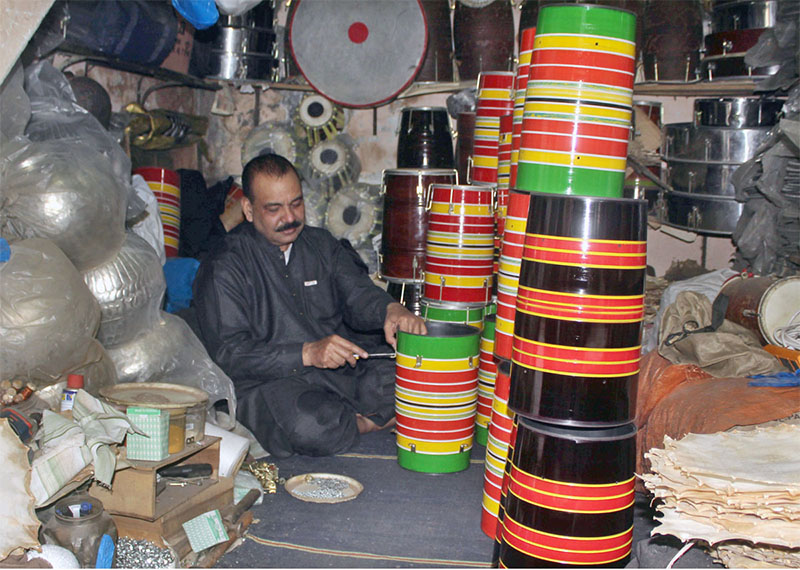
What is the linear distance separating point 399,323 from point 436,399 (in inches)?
17.6

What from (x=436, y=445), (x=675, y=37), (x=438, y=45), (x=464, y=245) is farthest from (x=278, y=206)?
(x=675, y=37)

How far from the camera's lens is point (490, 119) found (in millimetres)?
4473

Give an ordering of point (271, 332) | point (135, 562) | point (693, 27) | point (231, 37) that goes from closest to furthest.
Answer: point (135, 562) < point (271, 332) < point (693, 27) < point (231, 37)

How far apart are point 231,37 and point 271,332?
301cm

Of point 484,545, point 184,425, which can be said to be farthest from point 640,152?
point 184,425

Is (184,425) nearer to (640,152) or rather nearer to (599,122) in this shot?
(599,122)

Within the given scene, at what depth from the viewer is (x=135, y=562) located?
7.70 ft

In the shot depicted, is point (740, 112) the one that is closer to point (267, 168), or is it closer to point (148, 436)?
point (267, 168)

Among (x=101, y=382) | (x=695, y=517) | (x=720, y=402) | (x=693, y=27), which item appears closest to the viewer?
(x=695, y=517)

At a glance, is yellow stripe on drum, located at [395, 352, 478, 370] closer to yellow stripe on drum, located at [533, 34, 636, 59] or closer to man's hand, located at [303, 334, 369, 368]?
man's hand, located at [303, 334, 369, 368]

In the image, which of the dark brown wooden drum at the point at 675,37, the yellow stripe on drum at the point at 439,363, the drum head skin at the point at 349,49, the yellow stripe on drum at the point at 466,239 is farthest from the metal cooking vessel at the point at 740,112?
the yellow stripe on drum at the point at 439,363

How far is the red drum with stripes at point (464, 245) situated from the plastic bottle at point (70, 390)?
1.71m

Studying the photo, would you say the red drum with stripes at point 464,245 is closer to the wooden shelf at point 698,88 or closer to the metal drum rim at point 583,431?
the metal drum rim at point 583,431

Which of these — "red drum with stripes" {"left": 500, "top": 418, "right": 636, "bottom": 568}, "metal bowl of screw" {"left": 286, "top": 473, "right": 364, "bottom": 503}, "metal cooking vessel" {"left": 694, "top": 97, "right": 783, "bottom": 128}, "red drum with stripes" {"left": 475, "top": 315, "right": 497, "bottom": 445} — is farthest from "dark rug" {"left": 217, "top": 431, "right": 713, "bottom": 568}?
"metal cooking vessel" {"left": 694, "top": 97, "right": 783, "bottom": 128}
